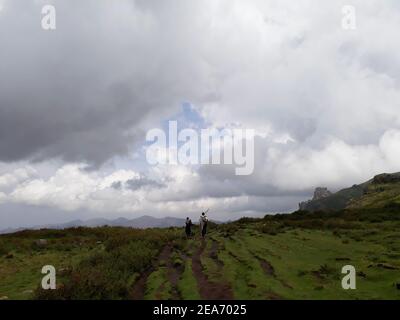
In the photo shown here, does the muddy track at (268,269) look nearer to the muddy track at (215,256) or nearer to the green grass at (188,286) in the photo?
the muddy track at (215,256)

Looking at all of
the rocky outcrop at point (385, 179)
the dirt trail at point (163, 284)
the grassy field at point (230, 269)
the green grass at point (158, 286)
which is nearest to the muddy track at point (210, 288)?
the grassy field at point (230, 269)

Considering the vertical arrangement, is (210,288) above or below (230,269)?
below

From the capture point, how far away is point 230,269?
25156 millimetres

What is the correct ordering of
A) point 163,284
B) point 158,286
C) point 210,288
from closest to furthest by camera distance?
point 210,288 < point 158,286 < point 163,284

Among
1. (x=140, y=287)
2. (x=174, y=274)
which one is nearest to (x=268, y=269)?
(x=174, y=274)

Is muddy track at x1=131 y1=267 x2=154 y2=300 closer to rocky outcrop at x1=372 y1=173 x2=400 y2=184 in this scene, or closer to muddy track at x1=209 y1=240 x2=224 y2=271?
muddy track at x1=209 y1=240 x2=224 y2=271

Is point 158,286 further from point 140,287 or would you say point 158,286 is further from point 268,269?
point 268,269

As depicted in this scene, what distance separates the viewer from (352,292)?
1853 cm

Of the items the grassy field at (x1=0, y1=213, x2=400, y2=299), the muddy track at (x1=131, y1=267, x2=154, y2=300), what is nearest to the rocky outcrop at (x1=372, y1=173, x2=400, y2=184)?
the grassy field at (x1=0, y1=213, x2=400, y2=299)
